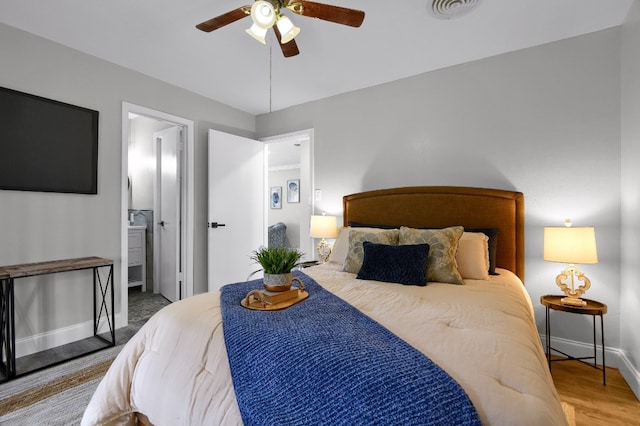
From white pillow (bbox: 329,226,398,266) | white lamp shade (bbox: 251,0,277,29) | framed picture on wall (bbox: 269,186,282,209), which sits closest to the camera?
white lamp shade (bbox: 251,0,277,29)

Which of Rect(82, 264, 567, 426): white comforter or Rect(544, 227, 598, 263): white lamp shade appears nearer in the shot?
Rect(82, 264, 567, 426): white comforter

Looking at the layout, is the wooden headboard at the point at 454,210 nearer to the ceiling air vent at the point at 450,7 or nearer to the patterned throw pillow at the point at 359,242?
the patterned throw pillow at the point at 359,242

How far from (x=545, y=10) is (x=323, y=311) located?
2.54m

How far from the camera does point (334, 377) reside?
0.89 m

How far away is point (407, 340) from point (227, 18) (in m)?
2.01

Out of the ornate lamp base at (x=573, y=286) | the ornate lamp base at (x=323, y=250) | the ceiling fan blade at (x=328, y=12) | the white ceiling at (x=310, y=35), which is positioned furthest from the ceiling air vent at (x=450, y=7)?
the ornate lamp base at (x=323, y=250)

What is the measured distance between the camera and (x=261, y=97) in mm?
3814

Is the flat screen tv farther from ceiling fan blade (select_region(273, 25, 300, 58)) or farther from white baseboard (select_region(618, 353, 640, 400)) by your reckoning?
white baseboard (select_region(618, 353, 640, 400))

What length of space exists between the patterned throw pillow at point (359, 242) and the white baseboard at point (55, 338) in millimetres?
2421

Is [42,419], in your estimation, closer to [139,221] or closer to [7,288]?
[7,288]

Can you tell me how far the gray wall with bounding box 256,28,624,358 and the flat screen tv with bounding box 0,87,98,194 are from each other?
8.91 feet

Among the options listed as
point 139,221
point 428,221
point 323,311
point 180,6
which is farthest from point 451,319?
point 139,221

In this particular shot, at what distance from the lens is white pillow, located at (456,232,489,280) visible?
2.23 metres

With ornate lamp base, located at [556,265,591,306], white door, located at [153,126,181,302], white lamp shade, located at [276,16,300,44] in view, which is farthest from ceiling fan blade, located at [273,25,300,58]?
ornate lamp base, located at [556,265,591,306]
